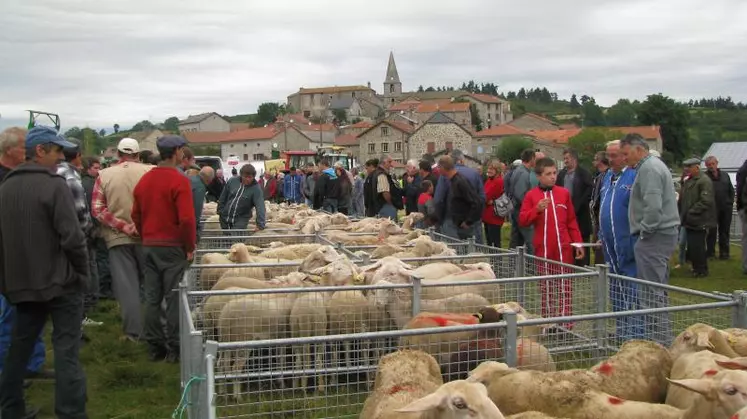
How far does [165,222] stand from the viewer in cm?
625

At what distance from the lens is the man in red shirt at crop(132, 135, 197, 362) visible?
6.21 meters

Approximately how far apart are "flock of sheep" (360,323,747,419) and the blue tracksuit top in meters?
2.44

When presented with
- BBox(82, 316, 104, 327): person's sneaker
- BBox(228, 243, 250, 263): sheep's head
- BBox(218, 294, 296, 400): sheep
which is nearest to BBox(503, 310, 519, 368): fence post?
BBox(218, 294, 296, 400): sheep

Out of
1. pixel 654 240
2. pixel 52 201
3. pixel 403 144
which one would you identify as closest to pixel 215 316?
pixel 52 201

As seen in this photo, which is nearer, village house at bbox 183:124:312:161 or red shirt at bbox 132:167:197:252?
red shirt at bbox 132:167:197:252

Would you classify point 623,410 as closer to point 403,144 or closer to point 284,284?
point 284,284

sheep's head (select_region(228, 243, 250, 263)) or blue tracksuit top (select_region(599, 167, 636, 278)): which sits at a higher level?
blue tracksuit top (select_region(599, 167, 636, 278))

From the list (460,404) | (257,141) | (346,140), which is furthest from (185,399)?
(346,140)

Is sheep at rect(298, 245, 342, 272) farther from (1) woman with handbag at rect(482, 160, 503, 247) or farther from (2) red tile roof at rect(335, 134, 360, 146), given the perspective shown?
(2) red tile roof at rect(335, 134, 360, 146)

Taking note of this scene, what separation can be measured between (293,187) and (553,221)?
17.6 metres

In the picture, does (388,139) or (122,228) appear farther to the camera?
(388,139)

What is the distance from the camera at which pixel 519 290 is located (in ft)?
21.1

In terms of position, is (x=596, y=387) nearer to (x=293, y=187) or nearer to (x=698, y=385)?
(x=698, y=385)

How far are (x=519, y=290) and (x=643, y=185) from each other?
1.48m
